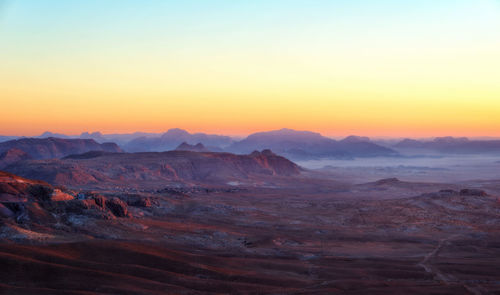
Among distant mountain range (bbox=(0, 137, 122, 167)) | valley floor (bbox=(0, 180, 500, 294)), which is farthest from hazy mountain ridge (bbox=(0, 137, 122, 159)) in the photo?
valley floor (bbox=(0, 180, 500, 294))

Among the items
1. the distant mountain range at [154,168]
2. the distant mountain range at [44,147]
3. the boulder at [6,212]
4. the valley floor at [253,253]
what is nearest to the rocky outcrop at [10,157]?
the distant mountain range at [44,147]

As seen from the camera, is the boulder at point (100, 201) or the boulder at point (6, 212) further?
the boulder at point (100, 201)

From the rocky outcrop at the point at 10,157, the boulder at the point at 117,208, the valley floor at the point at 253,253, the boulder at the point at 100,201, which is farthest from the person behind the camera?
the rocky outcrop at the point at 10,157

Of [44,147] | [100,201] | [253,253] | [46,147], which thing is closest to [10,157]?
[44,147]

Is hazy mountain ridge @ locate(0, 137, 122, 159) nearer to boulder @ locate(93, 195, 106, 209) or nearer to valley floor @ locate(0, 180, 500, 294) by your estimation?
boulder @ locate(93, 195, 106, 209)

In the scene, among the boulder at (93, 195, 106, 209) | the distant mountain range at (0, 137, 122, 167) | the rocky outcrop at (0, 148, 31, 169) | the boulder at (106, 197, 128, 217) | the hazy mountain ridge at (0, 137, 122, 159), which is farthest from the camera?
the hazy mountain ridge at (0, 137, 122, 159)

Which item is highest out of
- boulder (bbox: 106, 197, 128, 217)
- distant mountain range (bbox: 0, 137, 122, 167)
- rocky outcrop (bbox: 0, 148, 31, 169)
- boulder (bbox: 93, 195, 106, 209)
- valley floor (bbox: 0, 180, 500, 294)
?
distant mountain range (bbox: 0, 137, 122, 167)

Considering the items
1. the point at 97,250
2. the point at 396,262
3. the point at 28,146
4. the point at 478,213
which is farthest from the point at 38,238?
the point at 28,146

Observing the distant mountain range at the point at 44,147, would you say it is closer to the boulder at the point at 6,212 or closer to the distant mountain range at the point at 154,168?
the distant mountain range at the point at 154,168

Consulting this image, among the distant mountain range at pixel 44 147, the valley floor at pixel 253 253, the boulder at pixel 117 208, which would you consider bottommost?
the valley floor at pixel 253 253

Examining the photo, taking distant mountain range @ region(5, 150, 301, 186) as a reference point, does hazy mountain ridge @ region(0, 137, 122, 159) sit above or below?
above

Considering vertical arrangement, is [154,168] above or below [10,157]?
below

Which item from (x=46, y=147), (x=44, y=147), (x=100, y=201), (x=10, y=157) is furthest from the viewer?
(x=46, y=147)

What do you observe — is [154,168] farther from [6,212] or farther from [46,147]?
[6,212]
